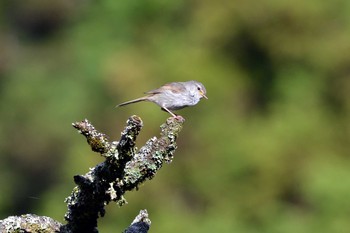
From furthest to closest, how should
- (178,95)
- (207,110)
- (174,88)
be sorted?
(207,110) → (174,88) → (178,95)

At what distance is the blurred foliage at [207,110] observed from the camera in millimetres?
21969

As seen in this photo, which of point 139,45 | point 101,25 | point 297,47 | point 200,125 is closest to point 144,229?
point 200,125

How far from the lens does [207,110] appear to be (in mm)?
23719

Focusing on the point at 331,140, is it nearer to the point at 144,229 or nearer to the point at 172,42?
the point at 172,42

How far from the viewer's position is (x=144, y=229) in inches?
186

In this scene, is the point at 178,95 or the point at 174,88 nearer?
the point at 178,95

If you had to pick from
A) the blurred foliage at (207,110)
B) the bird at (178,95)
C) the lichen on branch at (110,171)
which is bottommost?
the lichen on branch at (110,171)

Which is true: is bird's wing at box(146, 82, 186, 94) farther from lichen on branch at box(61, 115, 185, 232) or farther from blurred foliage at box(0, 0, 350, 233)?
blurred foliage at box(0, 0, 350, 233)

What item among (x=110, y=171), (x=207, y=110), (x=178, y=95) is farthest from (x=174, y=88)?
(x=207, y=110)

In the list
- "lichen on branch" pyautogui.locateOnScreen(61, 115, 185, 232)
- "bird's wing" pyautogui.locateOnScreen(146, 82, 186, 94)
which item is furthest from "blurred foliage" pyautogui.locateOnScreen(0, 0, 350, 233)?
"lichen on branch" pyautogui.locateOnScreen(61, 115, 185, 232)

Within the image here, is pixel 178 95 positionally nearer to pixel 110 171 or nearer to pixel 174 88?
pixel 174 88

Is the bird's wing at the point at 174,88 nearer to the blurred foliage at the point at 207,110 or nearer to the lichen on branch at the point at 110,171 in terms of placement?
the lichen on branch at the point at 110,171

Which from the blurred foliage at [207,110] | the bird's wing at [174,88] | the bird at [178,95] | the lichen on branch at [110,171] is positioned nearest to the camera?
the lichen on branch at [110,171]

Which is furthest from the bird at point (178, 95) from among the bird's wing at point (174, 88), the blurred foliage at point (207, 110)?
the blurred foliage at point (207, 110)
